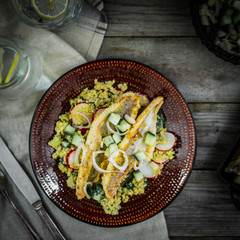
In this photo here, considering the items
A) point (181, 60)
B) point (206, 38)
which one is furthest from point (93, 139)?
point (206, 38)

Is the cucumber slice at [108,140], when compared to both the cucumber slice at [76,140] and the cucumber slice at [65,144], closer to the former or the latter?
the cucumber slice at [76,140]

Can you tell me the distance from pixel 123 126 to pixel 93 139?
0.74 ft

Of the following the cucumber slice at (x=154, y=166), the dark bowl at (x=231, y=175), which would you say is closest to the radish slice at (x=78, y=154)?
the cucumber slice at (x=154, y=166)

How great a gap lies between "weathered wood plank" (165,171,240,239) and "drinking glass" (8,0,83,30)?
152 centimetres

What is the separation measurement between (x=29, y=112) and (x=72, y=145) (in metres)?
0.41

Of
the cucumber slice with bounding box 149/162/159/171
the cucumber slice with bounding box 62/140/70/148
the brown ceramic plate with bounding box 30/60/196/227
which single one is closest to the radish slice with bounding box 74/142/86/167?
the cucumber slice with bounding box 62/140/70/148

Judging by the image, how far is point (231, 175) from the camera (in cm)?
179

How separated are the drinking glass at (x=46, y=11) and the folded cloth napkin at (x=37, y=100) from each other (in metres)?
0.07

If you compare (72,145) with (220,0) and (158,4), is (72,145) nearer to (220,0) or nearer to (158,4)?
(158,4)

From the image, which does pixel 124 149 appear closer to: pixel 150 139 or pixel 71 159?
pixel 150 139

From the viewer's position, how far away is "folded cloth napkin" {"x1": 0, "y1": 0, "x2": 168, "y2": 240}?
176 cm

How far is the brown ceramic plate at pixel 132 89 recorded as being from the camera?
1691mm

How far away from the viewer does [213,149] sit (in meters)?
1.87

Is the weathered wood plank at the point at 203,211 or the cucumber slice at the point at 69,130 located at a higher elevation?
the cucumber slice at the point at 69,130
